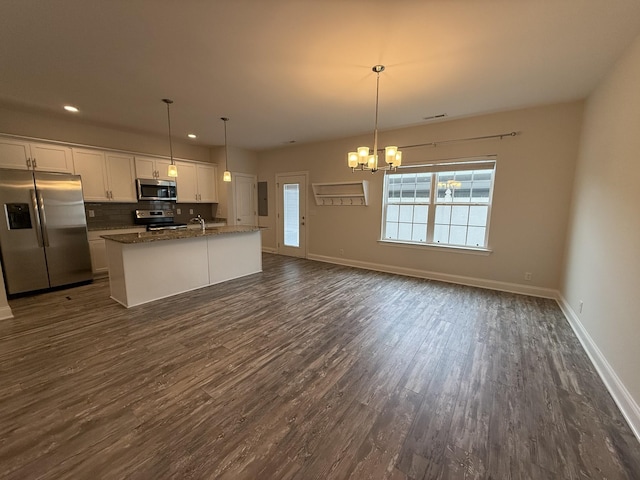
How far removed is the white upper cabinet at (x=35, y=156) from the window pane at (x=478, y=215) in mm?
6897

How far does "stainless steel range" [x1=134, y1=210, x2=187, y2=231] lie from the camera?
543 cm

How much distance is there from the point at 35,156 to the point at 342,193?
5.24 meters

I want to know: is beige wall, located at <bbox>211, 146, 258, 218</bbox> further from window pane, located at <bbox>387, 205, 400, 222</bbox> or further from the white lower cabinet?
window pane, located at <bbox>387, 205, 400, 222</bbox>

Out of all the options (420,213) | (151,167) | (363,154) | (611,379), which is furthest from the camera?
(151,167)

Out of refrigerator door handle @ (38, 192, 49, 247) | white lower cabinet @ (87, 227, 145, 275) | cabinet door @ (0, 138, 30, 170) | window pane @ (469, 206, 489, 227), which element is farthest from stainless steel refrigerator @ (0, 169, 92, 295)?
window pane @ (469, 206, 489, 227)

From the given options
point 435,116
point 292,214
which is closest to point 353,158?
point 435,116

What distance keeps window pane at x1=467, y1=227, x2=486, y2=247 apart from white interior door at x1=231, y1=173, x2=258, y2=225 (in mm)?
5294

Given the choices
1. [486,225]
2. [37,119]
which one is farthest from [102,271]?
[486,225]

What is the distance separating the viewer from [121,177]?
5.03 m

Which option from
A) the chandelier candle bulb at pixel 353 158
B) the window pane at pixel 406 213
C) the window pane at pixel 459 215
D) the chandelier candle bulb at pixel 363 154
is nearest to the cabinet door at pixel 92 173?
the chandelier candle bulb at pixel 353 158

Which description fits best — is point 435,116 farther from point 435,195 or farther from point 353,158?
point 353,158

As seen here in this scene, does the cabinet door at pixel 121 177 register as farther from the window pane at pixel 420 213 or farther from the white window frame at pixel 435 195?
the window pane at pixel 420 213

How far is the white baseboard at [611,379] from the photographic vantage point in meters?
1.71

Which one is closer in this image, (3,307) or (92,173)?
(3,307)
